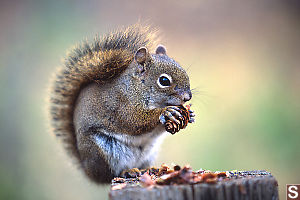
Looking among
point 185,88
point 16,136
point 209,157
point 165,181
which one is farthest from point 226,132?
point 165,181

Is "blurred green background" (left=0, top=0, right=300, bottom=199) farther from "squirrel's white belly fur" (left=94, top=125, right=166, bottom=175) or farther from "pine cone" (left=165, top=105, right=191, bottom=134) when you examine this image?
"pine cone" (left=165, top=105, right=191, bottom=134)

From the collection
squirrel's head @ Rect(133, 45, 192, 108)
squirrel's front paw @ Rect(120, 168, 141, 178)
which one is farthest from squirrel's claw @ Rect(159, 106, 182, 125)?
squirrel's front paw @ Rect(120, 168, 141, 178)

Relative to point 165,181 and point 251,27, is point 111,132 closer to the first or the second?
point 165,181

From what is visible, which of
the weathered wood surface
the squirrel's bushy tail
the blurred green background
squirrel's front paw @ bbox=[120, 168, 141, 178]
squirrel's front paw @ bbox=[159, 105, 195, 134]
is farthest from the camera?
the blurred green background

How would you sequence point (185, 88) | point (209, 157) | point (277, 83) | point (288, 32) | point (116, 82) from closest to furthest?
point (185, 88) → point (116, 82) → point (209, 157) → point (277, 83) → point (288, 32)

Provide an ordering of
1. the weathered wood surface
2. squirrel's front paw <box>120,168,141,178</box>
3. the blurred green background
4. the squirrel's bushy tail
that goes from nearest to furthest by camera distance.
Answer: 1. the weathered wood surface
2. squirrel's front paw <box>120,168,141,178</box>
3. the squirrel's bushy tail
4. the blurred green background

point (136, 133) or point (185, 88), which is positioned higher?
point (185, 88)

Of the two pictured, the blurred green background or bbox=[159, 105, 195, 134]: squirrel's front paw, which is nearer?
bbox=[159, 105, 195, 134]: squirrel's front paw
